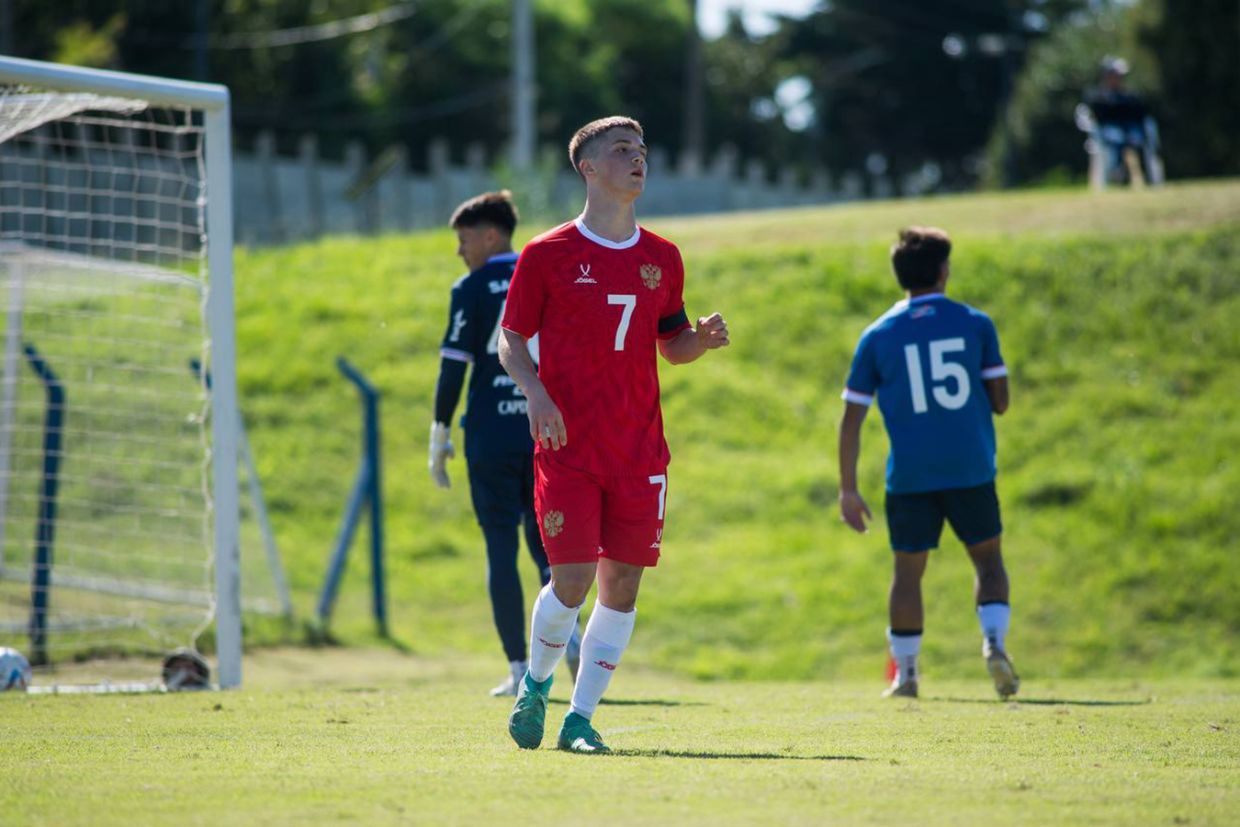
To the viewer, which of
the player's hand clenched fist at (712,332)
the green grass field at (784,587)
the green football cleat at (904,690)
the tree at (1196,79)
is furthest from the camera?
the tree at (1196,79)

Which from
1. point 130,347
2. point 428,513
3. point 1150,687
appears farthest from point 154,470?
point 1150,687

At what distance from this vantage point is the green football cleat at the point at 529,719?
5.30 metres

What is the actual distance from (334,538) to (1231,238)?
11024 mm

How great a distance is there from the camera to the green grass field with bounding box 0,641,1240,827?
400cm

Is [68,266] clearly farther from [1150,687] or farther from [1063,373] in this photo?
[1063,373]

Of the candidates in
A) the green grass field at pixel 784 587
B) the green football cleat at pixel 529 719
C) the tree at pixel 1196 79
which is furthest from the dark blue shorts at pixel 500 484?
the tree at pixel 1196 79

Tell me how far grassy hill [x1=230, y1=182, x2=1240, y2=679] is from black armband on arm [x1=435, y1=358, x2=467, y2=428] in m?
5.43

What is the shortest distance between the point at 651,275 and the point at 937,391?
2696 mm

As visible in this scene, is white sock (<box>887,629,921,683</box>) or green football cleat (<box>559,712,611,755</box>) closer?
green football cleat (<box>559,712,611,755</box>)

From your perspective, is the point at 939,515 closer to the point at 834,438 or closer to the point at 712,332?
the point at 712,332

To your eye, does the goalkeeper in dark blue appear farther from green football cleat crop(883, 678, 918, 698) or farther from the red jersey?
the red jersey

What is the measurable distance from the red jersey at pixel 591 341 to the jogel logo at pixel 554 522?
0.57 ft

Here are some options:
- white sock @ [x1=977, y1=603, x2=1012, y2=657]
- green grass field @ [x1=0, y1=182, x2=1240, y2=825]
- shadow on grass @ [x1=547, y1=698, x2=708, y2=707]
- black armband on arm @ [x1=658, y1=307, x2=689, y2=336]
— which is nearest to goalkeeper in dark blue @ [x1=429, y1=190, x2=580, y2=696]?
shadow on grass @ [x1=547, y1=698, x2=708, y2=707]

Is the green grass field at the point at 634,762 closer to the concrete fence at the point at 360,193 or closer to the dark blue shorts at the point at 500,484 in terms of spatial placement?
the dark blue shorts at the point at 500,484
